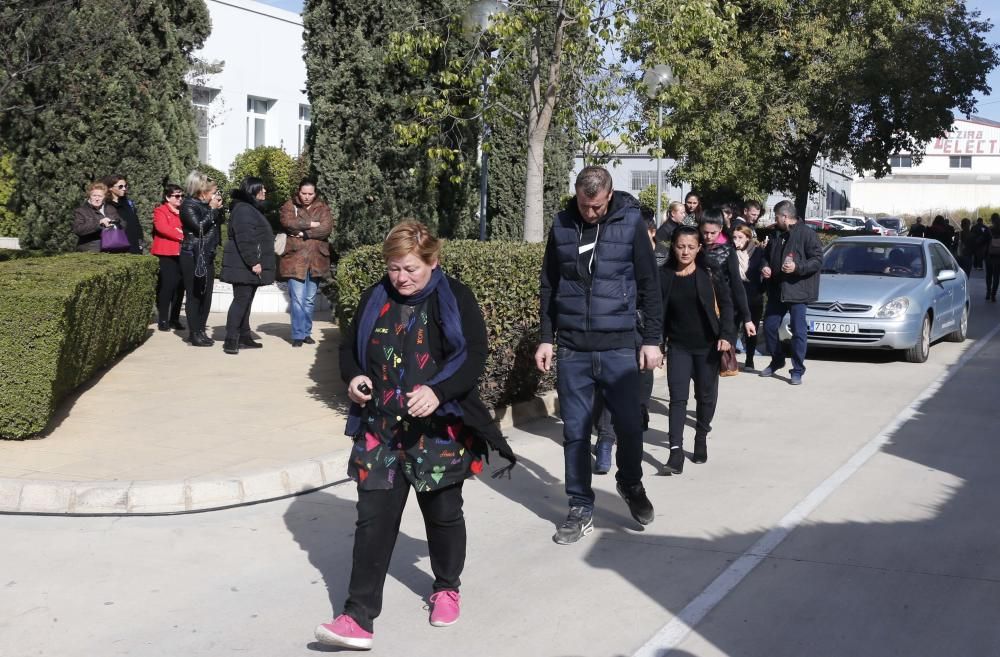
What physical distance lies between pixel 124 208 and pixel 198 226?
121cm

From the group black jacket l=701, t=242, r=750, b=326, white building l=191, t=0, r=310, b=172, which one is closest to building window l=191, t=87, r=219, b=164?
white building l=191, t=0, r=310, b=172

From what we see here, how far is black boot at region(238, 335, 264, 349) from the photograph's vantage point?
12.5 metres

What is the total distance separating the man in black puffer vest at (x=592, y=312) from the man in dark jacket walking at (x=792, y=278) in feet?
20.2

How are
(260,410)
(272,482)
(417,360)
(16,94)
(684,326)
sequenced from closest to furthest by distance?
(417,360)
(272,482)
(684,326)
(260,410)
(16,94)

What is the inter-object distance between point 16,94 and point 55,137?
1650mm

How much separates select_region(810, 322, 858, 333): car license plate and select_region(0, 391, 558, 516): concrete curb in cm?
812

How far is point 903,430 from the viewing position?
9.53 metres

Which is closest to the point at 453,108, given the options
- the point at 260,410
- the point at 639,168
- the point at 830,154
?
the point at 260,410

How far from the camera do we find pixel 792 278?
12.3 m

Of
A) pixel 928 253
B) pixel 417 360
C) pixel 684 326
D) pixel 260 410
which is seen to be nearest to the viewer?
pixel 417 360

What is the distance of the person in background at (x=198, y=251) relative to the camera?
12.4m

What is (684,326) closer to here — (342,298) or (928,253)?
(342,298)

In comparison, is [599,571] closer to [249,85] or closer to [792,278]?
[792,278]

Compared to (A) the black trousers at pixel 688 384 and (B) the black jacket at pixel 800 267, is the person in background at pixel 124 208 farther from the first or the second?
(A) the black trousers at pixel 688 384
